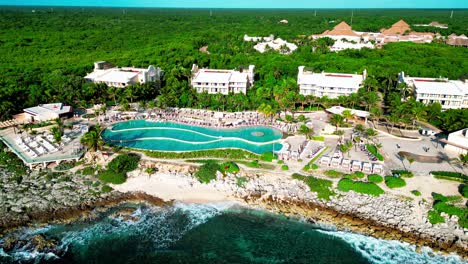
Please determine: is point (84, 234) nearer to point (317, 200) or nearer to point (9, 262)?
point (9, 262)

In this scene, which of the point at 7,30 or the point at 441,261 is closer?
the point at 441,261

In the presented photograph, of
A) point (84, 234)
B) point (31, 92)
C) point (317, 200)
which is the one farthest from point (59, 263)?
point (31, 92)

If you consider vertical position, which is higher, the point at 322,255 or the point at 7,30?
the point at 7,30

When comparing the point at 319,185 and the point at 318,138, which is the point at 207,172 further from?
the point at 318,138

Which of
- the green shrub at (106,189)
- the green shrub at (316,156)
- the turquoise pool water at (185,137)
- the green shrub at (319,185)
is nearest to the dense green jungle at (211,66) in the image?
the turquoise pool water at (185,137)

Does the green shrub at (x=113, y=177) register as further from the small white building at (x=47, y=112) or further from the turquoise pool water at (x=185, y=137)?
the small white building at (x=47, y=112)

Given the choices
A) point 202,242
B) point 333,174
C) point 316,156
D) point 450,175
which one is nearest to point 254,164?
point 316,156

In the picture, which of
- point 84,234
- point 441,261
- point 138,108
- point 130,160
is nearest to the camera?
point 441,261

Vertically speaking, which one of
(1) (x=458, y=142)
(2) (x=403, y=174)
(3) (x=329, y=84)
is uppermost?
(3) (x=329, y=84)
